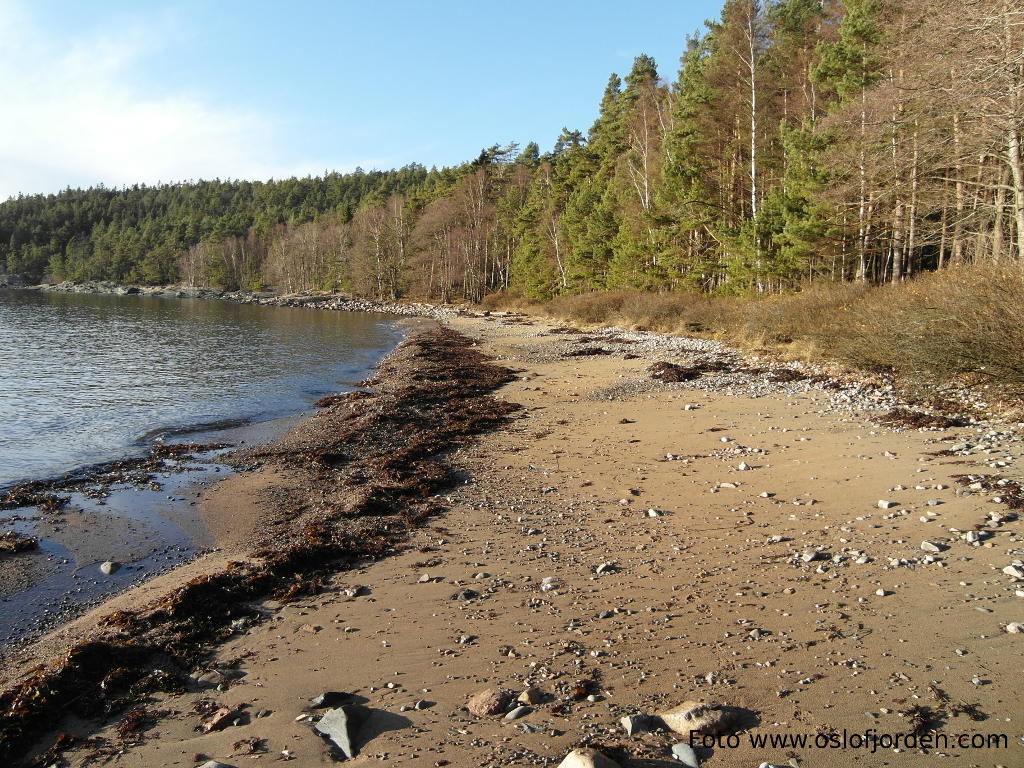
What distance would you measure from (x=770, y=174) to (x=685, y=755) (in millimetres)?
29126

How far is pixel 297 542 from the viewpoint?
646cm

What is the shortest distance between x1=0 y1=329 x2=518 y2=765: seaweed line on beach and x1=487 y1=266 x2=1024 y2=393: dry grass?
753 cm

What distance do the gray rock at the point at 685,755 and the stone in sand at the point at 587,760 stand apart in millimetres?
344

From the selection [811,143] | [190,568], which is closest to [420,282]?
[811,143]

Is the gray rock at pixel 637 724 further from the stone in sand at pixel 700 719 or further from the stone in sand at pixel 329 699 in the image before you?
the stone in sand at pixel 329 699

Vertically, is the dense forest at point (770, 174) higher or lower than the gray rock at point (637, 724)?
higher

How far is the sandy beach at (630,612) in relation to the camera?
3.27m

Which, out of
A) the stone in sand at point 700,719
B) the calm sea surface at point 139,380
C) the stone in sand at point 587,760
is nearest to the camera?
the stone in sand at point 587,760

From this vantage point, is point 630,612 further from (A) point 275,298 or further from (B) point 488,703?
(A) point 275,298

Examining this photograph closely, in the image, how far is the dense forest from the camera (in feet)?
45.5

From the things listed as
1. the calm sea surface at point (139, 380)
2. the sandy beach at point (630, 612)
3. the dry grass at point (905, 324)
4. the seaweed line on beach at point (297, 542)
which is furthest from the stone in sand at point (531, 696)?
the calm sea surface at point (139, 380)

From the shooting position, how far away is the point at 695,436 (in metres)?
9.57

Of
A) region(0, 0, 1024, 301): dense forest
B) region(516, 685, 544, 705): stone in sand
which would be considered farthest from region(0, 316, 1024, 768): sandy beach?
region(0, 0, 1024, 301): dense forest

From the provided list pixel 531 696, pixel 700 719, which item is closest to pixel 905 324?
pixel 700 719
